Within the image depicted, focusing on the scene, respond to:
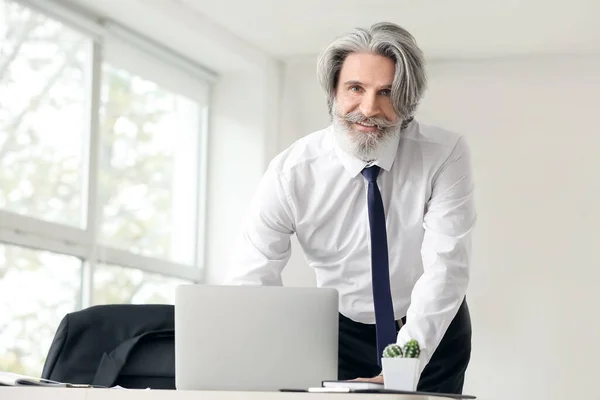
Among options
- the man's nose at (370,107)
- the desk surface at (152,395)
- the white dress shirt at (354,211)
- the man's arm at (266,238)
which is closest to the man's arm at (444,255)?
the white dress shirt at (354,211)

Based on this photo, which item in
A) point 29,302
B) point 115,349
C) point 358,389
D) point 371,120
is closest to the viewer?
point 358,389

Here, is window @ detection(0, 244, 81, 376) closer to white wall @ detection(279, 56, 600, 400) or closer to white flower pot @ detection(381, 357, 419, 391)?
white wall @ detection(279, 56, 600, 400)

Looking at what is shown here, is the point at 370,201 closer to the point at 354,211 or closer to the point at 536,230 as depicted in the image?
the point at 354,211

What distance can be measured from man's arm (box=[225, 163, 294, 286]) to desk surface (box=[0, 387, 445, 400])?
3.15ft

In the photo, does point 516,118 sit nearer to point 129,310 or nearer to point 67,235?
point 67,235

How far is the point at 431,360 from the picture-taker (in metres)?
2.75

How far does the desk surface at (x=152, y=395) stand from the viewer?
59.1 inches

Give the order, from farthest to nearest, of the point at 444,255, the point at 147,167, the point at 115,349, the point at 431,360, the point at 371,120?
the point at 147,167, the point at 431,360, the point at 371,120, the point at 444,255, the point at 115,349

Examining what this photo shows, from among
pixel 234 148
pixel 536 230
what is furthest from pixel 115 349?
pixel 536 230

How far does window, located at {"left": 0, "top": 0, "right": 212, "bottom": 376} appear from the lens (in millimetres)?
3953

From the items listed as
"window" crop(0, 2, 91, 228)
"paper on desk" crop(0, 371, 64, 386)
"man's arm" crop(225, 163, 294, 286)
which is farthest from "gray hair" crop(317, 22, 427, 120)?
"window" crop(0, 2, 91, 228)

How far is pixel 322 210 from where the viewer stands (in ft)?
8.97

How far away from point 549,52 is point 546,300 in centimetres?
130

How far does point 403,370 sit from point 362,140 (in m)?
1.00
